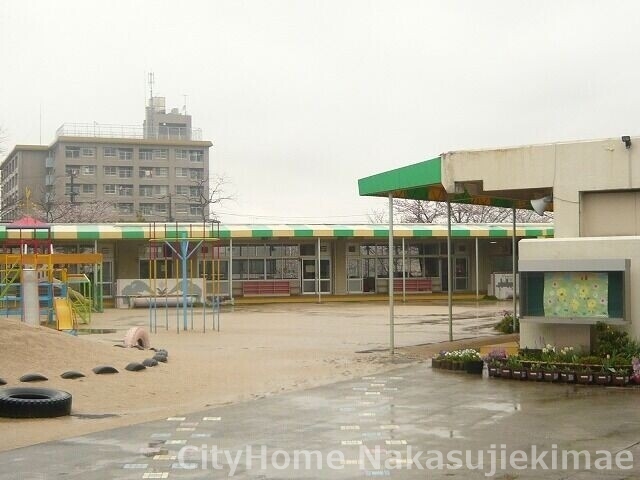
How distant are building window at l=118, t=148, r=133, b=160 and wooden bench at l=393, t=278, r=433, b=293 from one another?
58475mm

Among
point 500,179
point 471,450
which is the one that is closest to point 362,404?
point 471,450

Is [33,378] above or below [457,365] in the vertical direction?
above

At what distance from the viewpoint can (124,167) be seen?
96.1 meters

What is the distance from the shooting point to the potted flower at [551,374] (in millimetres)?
13273

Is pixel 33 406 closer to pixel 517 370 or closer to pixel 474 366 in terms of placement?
Answer: pixel 474 366

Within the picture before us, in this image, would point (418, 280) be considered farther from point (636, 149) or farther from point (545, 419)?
point (545, 419)

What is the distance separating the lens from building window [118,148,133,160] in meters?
96.1

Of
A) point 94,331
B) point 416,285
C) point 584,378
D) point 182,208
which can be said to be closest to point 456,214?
point 416,285

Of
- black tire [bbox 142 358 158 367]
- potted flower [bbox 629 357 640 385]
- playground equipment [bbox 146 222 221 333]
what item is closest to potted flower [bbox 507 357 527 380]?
potted flower [bbox 629 357 640 385]

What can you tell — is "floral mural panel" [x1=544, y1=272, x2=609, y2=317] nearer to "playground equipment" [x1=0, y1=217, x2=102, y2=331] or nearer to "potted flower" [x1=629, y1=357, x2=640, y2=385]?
"potted flower" [x1=629, y1=357, x2=640, y2=385]

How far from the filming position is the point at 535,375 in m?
13.5

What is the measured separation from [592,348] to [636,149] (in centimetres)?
365

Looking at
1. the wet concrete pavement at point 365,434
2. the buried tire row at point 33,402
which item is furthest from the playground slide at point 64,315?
the wet concrete pavement at point 365,434

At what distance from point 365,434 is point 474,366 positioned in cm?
556
